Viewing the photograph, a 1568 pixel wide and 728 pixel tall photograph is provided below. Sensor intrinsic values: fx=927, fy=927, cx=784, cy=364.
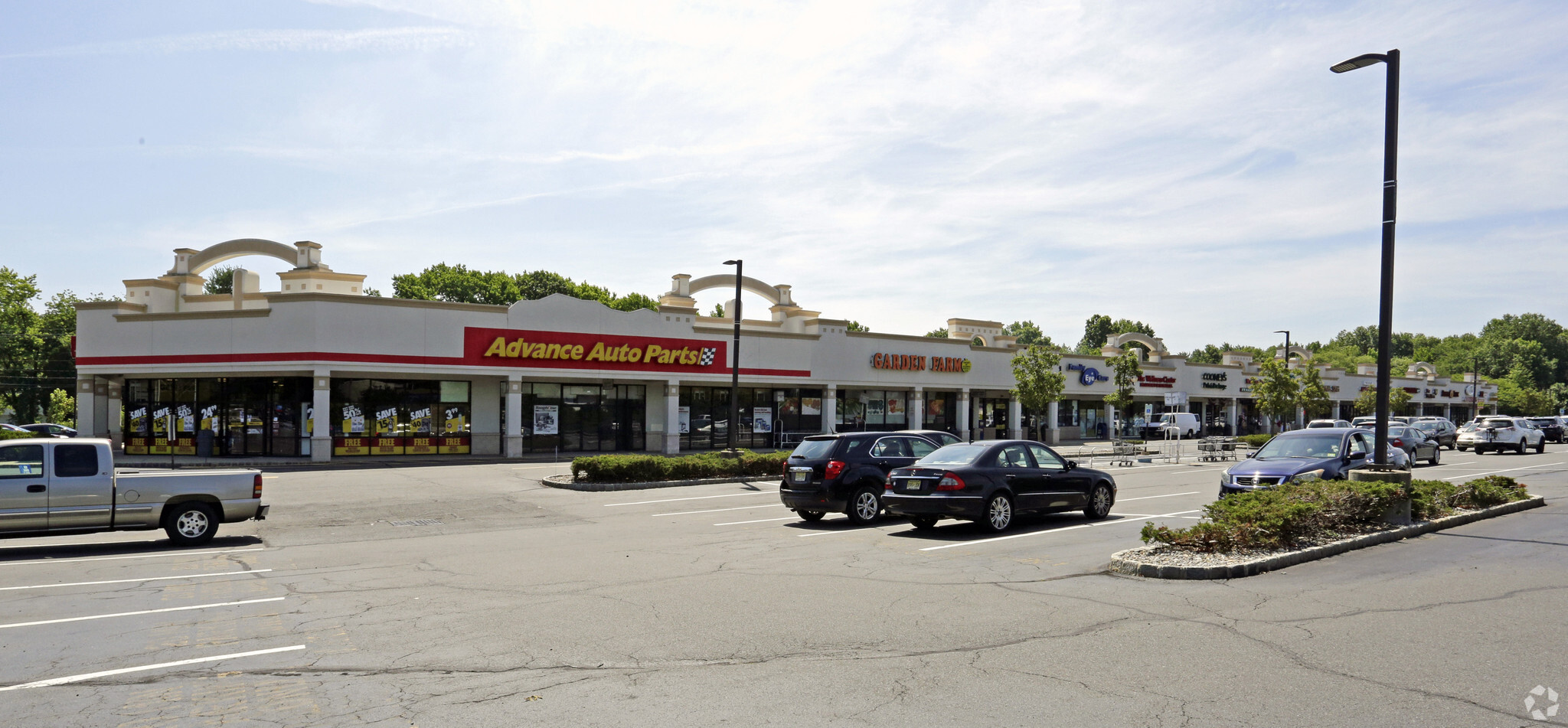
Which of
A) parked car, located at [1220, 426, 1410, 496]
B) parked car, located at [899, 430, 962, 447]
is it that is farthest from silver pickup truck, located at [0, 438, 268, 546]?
parked car, located at [1220, 426, 1410, 496]

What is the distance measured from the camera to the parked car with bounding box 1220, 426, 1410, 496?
15.6m

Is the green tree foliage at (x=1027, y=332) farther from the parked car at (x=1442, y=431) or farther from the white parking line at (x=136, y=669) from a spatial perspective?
the white parking line at (x=136, y=669)

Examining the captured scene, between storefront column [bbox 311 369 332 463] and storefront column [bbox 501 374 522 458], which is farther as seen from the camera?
storefront column [bbox 501 374 522 458]

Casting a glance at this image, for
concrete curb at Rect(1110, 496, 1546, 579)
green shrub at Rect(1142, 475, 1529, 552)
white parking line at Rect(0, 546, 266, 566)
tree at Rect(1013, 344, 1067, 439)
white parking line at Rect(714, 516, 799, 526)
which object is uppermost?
tree at Rect(1013, 344, 1067, 439)

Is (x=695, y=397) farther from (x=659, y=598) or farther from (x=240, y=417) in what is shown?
(x=659, y=598)

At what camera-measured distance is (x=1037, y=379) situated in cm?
4222

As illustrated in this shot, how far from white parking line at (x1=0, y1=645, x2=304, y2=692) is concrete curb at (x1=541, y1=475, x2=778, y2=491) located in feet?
51.5

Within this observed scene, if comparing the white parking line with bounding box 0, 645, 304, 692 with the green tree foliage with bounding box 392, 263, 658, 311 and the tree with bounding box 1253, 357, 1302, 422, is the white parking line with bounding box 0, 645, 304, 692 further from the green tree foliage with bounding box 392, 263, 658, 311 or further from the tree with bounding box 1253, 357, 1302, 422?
the green tree foliage with bounding box 392, 263, 658, 311

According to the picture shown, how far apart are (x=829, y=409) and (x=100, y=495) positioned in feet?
102

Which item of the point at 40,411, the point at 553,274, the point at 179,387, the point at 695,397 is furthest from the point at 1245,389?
the point at 40,411

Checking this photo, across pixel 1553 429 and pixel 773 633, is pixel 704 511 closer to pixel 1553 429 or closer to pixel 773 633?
pixel 773 633

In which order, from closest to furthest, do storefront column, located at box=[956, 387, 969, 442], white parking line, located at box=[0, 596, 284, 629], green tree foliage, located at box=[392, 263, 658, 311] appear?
white parking line, located at box=[0, 596, 284, 629]
storefront column, located at box=[956, 387, 969, 442]
green tree foliage, located at box=[392, 263, 658, 311]

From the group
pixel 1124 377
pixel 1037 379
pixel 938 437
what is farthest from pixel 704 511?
pixel 1124 377

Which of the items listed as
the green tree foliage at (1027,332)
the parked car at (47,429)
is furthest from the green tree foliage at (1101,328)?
the parked car at (47,429)
